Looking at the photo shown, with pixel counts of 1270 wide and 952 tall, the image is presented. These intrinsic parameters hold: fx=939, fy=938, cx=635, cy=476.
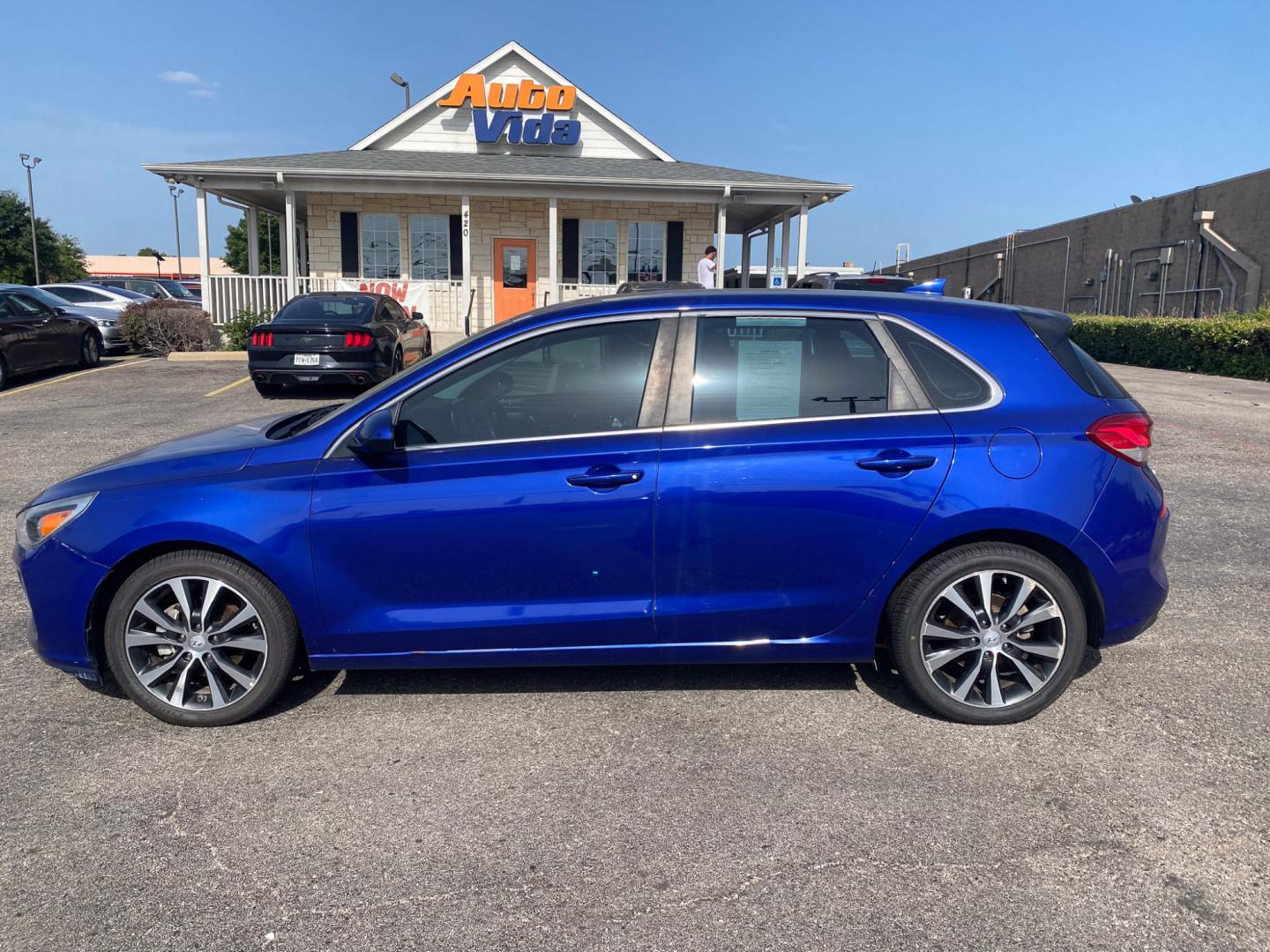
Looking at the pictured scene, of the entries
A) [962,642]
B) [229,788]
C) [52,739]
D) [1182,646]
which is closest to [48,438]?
[52,739]

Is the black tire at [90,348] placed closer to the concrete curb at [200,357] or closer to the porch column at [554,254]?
the concrete curb at [200,357]

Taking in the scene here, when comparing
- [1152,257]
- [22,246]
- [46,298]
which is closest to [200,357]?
[46,298]

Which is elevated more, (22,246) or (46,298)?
(22,246)

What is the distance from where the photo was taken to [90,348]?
53.7 feet

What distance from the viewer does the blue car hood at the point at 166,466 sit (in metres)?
3.70

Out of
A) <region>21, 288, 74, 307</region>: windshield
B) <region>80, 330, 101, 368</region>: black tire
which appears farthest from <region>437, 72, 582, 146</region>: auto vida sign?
<region>80, 330, 101, 368</region>: black tire

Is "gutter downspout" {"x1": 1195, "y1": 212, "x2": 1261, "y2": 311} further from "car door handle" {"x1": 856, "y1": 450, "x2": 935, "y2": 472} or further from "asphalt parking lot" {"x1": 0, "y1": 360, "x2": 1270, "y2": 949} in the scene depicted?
"car door handle" {"x1": 856, "y1": 450, "x2": 935, "y2": 472}

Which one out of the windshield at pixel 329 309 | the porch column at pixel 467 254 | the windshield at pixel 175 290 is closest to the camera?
the windshield at pixel 329 309

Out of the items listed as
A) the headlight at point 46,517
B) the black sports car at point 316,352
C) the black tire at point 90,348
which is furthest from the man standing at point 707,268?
the headlight at point 46,517

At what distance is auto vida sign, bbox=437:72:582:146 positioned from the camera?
22.8 meters

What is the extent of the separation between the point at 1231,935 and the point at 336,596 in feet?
10.0

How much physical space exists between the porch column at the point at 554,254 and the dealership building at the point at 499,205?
0.05 metres

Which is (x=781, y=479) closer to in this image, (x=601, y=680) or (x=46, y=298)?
(x=601, y=680)

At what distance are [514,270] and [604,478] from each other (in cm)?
2003
